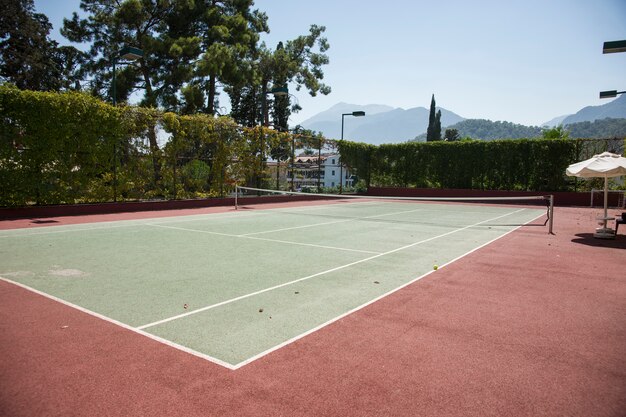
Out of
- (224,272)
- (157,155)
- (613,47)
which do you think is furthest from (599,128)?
(224,272)

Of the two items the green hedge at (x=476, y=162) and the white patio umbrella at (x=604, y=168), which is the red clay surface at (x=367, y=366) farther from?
the green hedge at (x=476, y=162)

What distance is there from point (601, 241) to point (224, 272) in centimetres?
992

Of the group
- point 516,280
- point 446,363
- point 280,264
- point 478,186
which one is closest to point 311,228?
point 280,264

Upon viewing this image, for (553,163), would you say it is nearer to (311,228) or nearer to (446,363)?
(311,228)

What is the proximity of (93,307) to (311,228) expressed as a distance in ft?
25.9

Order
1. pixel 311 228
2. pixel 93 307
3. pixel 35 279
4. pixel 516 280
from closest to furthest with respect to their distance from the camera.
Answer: pixel 93 307
pixel 35 279
pixel 516 280
pixel 311 228

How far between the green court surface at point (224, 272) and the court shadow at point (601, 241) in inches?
75.5

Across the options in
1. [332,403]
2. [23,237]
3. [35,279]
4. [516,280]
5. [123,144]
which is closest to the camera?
[332,403]

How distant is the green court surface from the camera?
14.1 ft

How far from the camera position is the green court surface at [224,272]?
4.31 meters

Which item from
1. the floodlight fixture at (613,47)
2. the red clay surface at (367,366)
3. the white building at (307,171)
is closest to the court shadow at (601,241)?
the floodlight fixture at (613,47)

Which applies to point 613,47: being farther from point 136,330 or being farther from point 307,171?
point 307,171

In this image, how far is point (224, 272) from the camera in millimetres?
6582

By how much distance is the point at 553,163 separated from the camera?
26.5 metres
